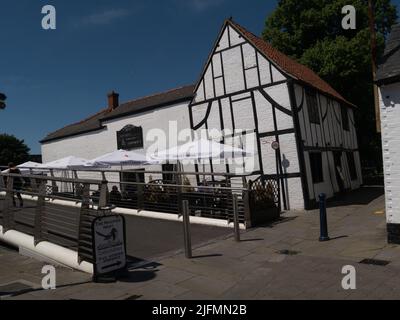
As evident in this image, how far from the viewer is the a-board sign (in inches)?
249

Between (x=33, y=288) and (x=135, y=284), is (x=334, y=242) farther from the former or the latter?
(x=33, y=288)

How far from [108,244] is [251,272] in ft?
7.97

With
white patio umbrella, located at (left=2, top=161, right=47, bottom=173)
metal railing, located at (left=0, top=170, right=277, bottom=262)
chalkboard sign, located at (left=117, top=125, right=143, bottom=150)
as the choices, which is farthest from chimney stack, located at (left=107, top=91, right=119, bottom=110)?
metal railing, located at (left=0, top=170, right=277, bottom=262)

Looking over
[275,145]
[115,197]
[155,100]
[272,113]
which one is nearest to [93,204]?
[115,197]

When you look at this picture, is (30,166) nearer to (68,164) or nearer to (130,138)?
(68,164)

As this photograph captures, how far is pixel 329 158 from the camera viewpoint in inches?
724

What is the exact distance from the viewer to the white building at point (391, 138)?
8508 millimetres

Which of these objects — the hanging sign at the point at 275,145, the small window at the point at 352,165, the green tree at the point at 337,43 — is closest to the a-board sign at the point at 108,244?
the hanging sign at the point at 275,145

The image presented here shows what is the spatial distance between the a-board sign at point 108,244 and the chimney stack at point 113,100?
2000 centimetres

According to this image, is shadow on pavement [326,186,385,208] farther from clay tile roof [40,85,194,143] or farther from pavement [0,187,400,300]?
clay tile roof [40,85,194,143]

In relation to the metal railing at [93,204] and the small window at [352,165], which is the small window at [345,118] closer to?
the small window at [352,165]

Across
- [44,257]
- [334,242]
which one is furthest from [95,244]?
[334,242]

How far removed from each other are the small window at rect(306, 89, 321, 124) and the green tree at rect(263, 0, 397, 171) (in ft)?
22.6
